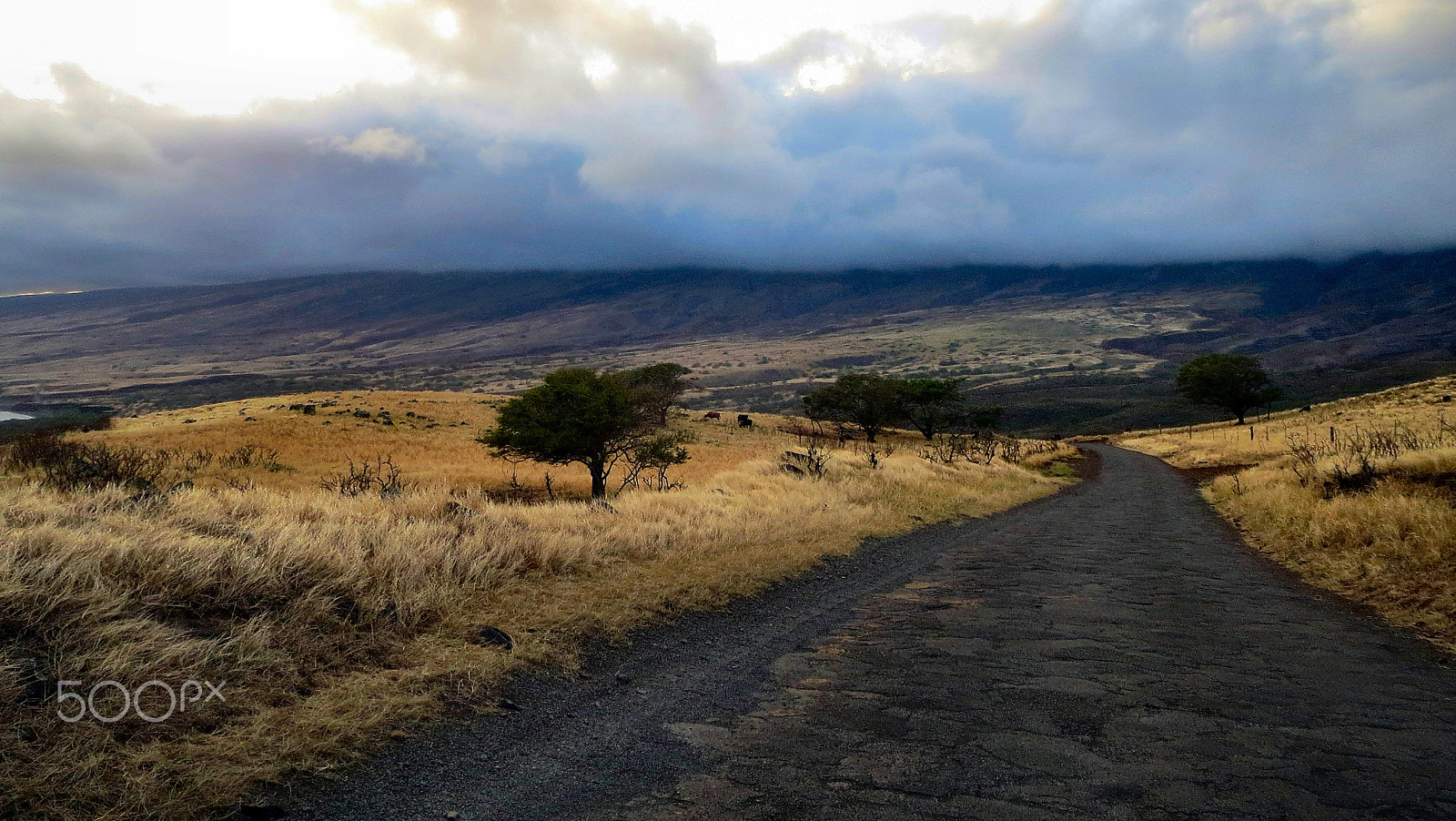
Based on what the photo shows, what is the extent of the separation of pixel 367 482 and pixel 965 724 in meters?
15.0

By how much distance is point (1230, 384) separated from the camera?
76.6 metres

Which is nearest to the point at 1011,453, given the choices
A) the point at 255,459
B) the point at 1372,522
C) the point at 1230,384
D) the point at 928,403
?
the point at 928,403

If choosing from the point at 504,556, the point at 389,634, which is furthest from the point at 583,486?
the point at 389,634

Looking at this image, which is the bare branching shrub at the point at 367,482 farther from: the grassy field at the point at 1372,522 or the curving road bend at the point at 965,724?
the grassy field at the point at 1372,522

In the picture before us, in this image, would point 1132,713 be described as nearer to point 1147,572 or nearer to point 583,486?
point 1147,572

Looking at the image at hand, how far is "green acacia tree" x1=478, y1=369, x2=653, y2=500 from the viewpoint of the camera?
1091 inches

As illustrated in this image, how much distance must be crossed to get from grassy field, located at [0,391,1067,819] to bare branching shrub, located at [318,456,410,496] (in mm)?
2844

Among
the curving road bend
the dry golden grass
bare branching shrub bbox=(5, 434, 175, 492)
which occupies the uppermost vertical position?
bare branching shrub bbox=(5, 434, 175, 492)

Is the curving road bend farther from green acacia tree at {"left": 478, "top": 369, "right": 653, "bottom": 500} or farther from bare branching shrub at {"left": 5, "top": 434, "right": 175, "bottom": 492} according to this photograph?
green acacia tree at {"left": 478, "top": 369, "right": 653, "bottom": 500}

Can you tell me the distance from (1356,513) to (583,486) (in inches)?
924

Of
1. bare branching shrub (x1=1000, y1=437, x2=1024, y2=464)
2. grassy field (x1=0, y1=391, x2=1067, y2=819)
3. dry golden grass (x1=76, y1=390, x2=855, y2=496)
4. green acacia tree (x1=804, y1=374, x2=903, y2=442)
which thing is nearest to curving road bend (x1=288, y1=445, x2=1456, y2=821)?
grassy field (x1=0, y1=391, x2=1067, y2=819)

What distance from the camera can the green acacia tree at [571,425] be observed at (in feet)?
90.9

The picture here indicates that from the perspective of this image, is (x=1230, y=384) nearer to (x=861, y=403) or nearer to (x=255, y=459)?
(x=861, y=403)

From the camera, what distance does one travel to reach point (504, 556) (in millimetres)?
8188
